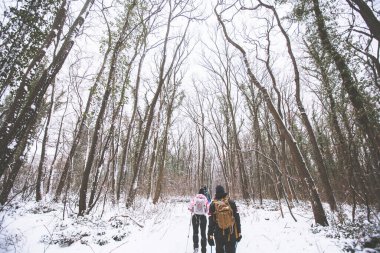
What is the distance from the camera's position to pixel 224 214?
4.27 metres

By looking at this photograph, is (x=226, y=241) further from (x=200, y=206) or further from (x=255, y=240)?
(x=255, y=240)

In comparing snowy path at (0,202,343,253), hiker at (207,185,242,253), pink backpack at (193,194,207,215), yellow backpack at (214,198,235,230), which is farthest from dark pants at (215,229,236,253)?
snowy path at (0,202,343,253)

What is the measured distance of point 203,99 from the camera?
2545 cm

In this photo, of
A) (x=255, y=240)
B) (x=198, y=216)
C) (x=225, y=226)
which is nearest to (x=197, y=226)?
(x=198, y=216)

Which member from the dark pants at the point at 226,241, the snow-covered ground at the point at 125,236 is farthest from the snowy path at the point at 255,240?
the dark pants at the point at 226,241

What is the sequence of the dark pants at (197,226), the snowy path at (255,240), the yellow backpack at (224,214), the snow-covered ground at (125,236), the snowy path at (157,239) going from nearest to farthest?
the yellow backpack at (224,214), the snow-covered ground at (125,236), the snowy path at (157,239), the dark pants at (197,226), the snowy path at (255,240)

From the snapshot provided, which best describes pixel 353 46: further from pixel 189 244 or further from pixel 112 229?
pixel 112 229

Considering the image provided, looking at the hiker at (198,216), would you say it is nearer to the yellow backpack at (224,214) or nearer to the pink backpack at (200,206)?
the pink backpack at (200,206)

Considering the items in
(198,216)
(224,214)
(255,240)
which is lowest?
(255,240)

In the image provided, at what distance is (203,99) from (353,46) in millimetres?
18861

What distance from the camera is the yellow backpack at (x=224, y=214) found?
4.21m

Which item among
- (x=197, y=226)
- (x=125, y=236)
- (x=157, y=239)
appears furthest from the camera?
(x=157, y=239)

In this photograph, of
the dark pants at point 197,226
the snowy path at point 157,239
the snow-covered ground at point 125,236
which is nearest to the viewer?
the snow-covered ground at point 125,236

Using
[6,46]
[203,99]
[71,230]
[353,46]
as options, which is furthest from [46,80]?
[203,99]
